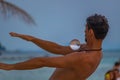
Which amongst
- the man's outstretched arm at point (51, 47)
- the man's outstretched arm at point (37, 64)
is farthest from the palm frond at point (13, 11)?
the man's outstretched arm at point (37, 64)

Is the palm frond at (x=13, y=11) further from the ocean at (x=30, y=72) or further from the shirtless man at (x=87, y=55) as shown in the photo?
the shirtless man at (x=87, y=55)

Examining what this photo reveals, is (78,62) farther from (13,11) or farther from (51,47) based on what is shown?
(13,11)

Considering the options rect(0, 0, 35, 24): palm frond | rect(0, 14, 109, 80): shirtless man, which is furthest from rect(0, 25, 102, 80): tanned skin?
rect(0, 0, 35, 24): palm frond

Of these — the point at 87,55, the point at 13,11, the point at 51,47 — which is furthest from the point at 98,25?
the point at 13,11

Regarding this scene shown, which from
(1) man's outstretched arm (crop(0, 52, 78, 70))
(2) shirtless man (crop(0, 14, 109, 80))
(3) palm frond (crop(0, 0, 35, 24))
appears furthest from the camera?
(3) palm frond (crop(0, 0, 35, 24))

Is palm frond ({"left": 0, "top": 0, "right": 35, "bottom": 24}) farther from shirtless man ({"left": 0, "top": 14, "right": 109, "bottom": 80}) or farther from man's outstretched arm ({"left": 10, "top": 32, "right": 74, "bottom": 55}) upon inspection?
shirtless man ({"left": 0, "top": 14, "right": 109, "bottom": 80})

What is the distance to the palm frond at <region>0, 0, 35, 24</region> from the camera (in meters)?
4.01

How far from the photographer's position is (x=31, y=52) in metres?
3.99

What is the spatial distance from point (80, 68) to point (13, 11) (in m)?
2.93

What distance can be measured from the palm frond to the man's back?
8.41 ft

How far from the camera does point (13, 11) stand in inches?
167

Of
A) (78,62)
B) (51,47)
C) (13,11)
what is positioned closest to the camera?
(78,62)

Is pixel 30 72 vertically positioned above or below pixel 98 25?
below

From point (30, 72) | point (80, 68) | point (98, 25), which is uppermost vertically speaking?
point (98, 25)
